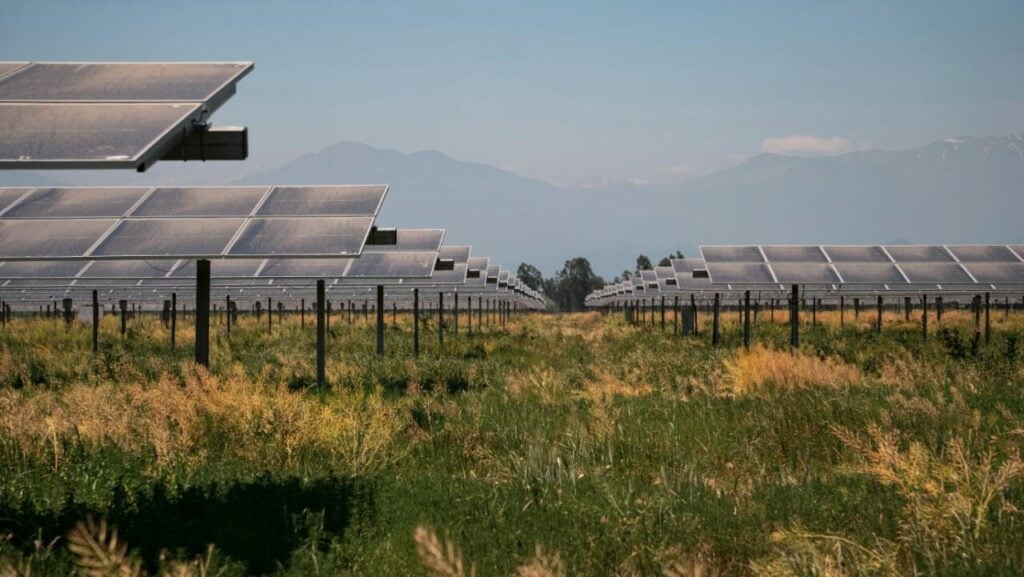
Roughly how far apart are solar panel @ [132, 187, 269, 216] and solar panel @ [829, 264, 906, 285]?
17019 millimetres

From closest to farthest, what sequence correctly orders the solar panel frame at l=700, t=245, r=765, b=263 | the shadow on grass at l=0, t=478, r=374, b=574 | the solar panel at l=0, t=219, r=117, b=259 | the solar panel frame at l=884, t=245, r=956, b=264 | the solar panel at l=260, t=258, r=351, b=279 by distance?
the shadow on grass at l=0, t=478, r=374, b=574 → the solar panel at l=0, t=219, r=117, b=259 → the solar panel at l=260, t=258, r=351, b=279 → the solar panel frame at l=700, t=245, r=765, b=263 → the solar panel frame at l=884, t=245, r=956, b=264

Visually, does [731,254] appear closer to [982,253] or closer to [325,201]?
[982,253]

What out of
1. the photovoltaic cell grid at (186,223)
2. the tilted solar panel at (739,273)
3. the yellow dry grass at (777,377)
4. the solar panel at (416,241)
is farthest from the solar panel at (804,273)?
the photovoltaic cell grid at (186,223)

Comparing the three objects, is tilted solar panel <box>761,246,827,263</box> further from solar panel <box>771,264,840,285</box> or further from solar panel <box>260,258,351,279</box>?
solar panel <box>260,258,351,279</box>

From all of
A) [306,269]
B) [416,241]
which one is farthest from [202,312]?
[416,241]

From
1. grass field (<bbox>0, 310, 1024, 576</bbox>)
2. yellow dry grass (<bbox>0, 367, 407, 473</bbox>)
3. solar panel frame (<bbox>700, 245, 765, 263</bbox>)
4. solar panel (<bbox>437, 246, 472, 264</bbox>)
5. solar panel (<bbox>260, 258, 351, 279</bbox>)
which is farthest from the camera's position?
solar panel (<bbox>437, 246, 472, 264</bbox>)

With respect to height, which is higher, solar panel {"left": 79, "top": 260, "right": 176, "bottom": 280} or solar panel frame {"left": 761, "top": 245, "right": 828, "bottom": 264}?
solar panel frame {"left": 761, "top": 245, "right": 828, "bottom": 264}

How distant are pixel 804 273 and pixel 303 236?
17.9m

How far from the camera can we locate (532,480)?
8836 millimetres

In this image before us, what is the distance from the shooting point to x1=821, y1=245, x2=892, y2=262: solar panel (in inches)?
1245

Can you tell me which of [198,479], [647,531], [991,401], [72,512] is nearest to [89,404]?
[198,479]

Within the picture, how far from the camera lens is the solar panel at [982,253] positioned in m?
33.0

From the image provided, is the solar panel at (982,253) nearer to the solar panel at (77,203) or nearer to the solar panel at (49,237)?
the solar panel at (77,203)

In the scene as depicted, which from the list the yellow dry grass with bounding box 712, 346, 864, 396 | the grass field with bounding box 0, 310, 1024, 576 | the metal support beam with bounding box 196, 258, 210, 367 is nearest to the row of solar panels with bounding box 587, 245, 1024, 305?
the yellow dry grass with bounding box 712, 346, 864, 396
